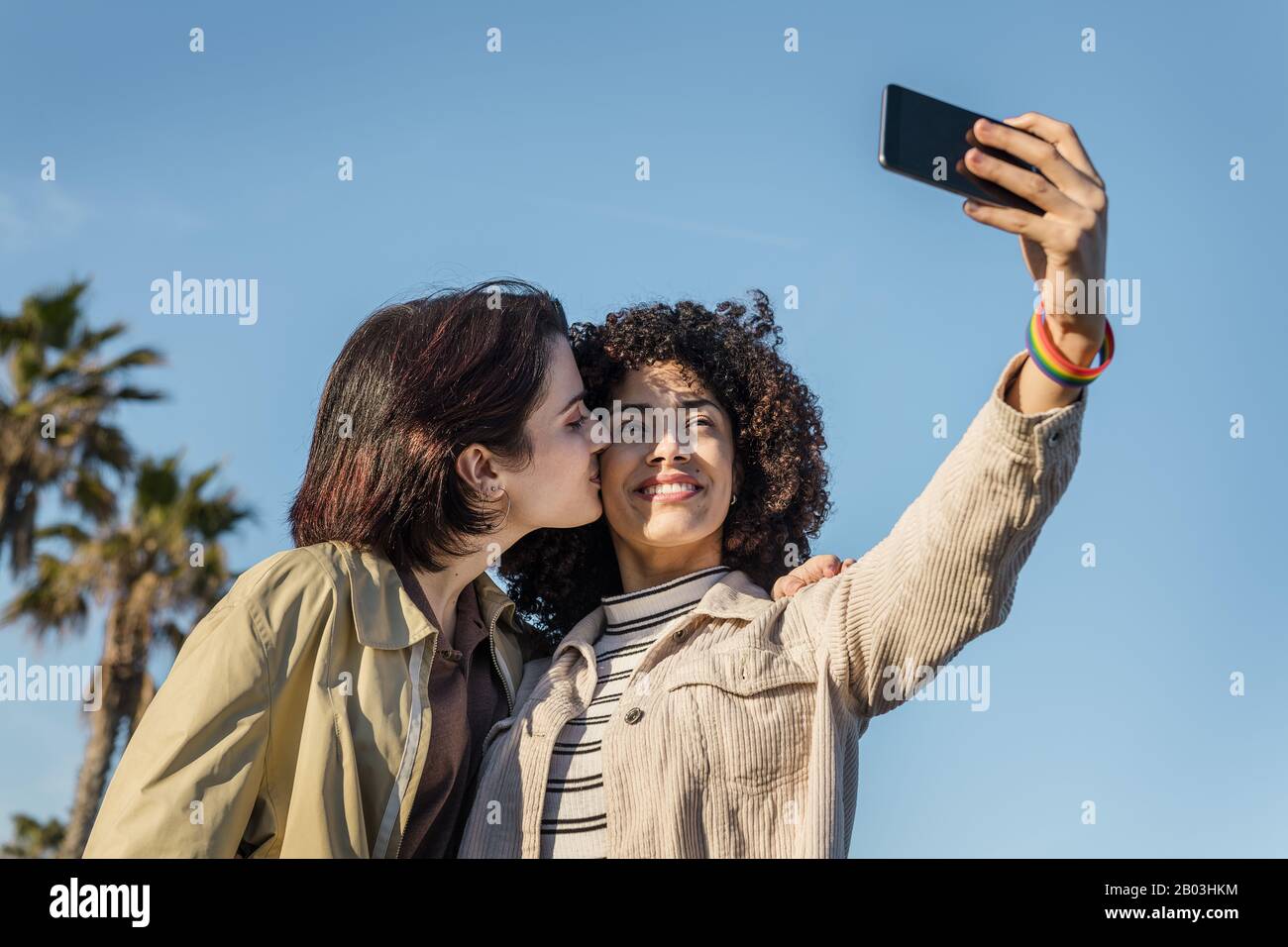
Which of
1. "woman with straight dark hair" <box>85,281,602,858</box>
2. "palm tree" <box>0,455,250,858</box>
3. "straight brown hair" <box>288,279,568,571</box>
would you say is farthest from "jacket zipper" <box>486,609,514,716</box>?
"palm tree" <box>0,455,250,858</box>

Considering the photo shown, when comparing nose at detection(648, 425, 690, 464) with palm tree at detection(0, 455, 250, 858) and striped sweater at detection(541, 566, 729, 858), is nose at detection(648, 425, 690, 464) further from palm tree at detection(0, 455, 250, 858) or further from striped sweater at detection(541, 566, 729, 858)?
palm tree at detection(0, 455, 250, 858)

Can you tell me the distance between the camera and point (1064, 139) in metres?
3.42

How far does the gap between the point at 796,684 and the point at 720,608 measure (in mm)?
502

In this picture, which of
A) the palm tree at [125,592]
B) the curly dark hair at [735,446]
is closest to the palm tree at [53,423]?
the palm tree at [125,592]

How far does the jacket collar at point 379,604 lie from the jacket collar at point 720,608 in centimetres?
63

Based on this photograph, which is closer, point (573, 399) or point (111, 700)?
point (573, 399)

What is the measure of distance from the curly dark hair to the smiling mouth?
1.30 feet

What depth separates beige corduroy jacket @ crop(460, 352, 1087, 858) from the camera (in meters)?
3.49

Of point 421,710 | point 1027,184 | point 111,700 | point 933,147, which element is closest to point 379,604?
point 421,710

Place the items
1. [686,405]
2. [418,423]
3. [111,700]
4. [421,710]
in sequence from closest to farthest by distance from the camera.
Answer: [421,710], [418,423], [686,405], [111,700]

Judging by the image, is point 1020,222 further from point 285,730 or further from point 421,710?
point 285,730

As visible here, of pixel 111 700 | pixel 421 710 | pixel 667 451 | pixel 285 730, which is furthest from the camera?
pixel 111 700
